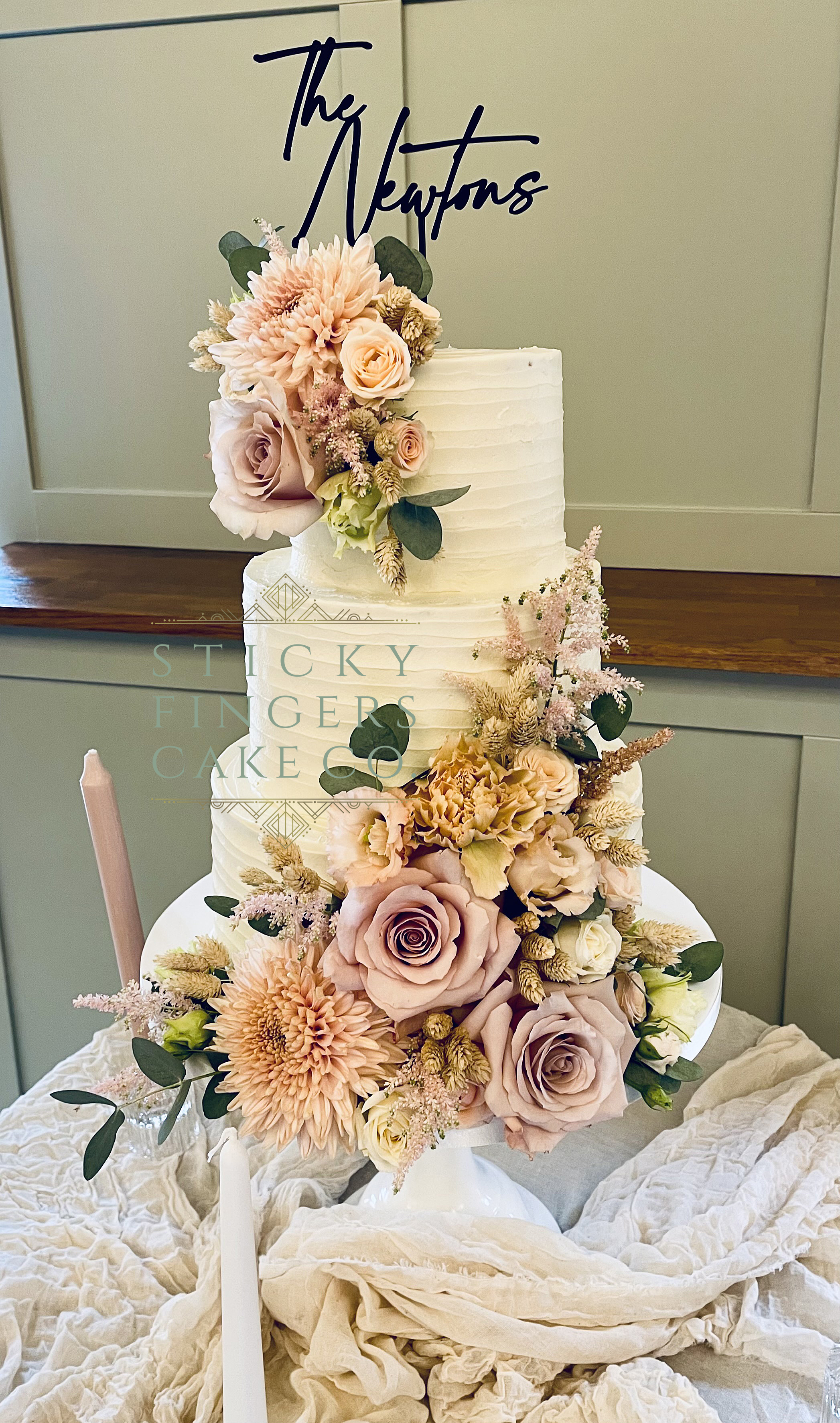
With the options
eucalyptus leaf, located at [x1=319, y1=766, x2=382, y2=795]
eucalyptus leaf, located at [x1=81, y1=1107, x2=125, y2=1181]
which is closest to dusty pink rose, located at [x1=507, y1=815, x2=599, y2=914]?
eucalyptus leaf, located at [x1=319, y1=766, x2=382, y2=795]

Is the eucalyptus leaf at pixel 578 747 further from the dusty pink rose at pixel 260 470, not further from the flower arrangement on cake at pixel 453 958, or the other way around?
the dusty pink rose at pixel 260 470

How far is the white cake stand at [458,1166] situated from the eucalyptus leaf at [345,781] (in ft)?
0.56

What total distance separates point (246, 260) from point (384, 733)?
1.20 ft

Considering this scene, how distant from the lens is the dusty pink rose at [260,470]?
76 centimetres

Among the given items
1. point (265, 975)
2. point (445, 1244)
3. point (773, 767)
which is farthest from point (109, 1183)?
point (773, 767)

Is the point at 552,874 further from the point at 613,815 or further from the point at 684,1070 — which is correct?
the point at 684,1070

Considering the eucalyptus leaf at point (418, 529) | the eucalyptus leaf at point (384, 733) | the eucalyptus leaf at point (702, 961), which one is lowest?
the eucalyptus leaf at point (702, 961)

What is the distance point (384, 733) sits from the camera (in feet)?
2.50

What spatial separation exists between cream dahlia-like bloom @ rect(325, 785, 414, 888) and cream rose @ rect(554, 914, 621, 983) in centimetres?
11

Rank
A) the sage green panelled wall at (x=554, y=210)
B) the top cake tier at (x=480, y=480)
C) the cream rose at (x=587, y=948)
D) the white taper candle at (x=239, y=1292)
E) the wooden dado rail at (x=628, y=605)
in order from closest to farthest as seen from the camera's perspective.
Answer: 1. the white taper candle at (x=239, y=1292)
2. the cream rose at (x=587, y=948)
3. the top cake tier at (x=480, y=480)
4. the wooden dado rail at (x=628, y=605)
5. the sage green panelled wall at (x=554, y=210)

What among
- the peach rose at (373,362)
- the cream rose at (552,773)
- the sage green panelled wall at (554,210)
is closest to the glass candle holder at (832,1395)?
the cream rose at (552,773)

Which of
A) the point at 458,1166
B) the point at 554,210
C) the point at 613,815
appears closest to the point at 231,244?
the point at 613,815

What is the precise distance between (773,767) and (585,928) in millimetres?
982

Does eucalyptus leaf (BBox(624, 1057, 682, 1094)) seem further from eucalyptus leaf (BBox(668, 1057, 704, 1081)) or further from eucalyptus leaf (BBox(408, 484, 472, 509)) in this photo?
eucalyptus leaf (BBox(408, 484, 472, 509))
